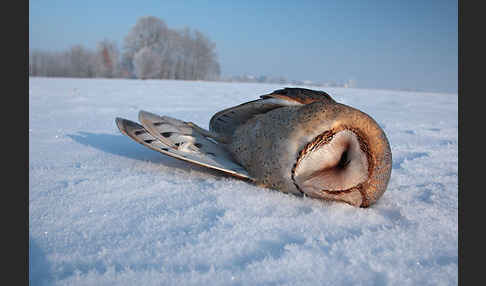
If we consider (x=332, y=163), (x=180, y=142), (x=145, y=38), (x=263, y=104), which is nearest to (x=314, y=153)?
(x=332, y=163)

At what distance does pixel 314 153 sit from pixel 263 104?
23.4 inches

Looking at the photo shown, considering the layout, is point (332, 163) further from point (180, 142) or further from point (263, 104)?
point (180, 142)

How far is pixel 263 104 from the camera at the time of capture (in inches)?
81.4

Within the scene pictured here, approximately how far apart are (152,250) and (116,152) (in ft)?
5.11

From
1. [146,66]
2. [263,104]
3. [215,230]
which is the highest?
[146,66]

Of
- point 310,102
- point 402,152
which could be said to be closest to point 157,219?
point 310,102

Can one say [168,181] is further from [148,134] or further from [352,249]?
[352,249]

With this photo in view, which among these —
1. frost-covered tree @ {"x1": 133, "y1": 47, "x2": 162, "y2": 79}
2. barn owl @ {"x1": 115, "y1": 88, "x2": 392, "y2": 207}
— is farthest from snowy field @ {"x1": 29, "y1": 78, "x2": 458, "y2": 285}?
frost-covered tree @ {"x1": 133, "y1": 47, "x2": 162, "y2": 79}

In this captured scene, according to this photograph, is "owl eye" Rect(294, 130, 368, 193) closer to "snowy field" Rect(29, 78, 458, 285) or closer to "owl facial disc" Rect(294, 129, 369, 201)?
"owl facial disc" Rect(294, 129, 369, 201)

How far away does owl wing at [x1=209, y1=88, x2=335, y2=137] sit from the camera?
1954mm

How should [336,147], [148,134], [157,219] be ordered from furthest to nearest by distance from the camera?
[148,134] → [336,147] → [157,219]

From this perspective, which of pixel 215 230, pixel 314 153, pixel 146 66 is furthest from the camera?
pixel 146 66

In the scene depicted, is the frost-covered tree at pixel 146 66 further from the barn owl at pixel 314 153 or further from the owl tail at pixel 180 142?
the barn owl at pixel 314 153

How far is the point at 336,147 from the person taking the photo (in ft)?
5.35
